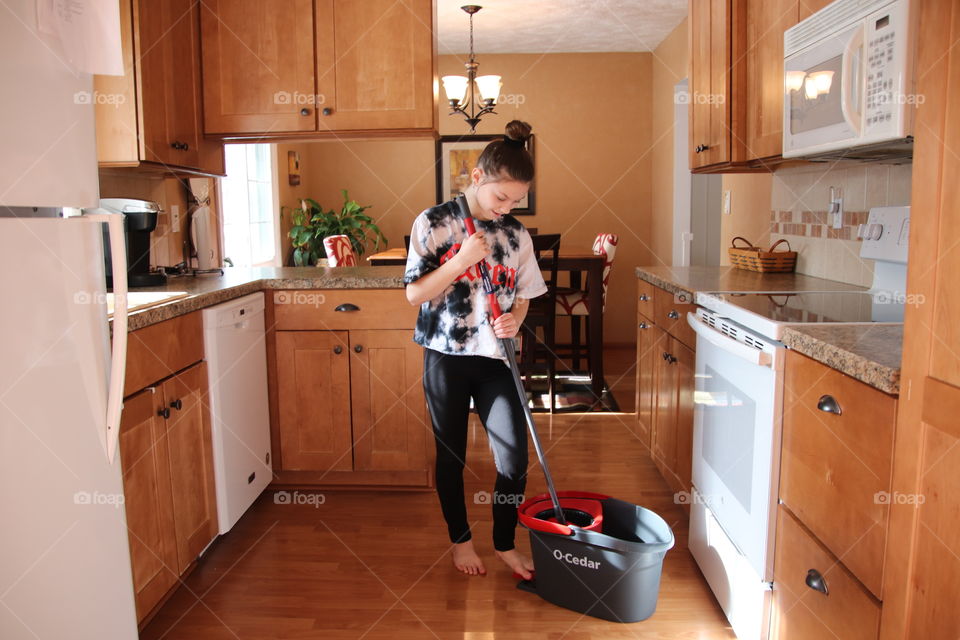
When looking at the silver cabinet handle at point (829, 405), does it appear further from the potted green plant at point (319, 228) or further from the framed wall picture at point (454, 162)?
the framed wall picture at point (454, 162)

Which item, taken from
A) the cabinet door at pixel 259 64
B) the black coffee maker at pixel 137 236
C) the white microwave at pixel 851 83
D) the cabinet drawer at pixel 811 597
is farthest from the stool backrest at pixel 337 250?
the cabinet drawer at pixel 811 597

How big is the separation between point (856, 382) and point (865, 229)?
120 centimetres

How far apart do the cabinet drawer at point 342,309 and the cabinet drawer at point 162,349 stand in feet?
1.86

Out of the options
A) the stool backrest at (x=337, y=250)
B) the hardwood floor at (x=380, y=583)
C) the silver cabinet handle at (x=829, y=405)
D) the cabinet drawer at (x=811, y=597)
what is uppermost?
the stool backrest at (x=337, y=250)

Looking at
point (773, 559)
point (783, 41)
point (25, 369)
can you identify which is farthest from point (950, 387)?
point (783, 41)

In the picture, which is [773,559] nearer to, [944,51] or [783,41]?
[944,51]

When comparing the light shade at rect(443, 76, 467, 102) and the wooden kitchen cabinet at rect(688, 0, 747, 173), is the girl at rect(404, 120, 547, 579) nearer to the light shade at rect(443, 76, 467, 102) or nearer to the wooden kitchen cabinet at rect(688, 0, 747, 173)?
the wooden kitchen cabinet at rect(688, 0, 747, 173)

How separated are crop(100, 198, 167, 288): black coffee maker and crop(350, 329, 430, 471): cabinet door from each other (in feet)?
2.48

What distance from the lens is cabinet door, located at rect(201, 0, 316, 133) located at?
291cm

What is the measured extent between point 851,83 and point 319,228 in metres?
4.20

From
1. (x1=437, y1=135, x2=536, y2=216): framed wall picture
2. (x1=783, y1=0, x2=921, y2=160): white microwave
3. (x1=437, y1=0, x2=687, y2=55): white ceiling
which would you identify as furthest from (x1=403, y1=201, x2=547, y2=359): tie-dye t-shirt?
(x1=437, y1=135, x2=536, y2=216): framed wall picture

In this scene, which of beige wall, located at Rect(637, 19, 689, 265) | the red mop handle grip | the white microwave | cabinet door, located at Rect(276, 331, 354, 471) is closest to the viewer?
the white microwave

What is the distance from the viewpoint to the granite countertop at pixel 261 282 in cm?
231

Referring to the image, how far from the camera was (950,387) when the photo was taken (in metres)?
1.05
